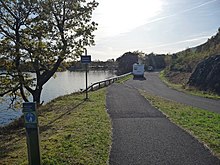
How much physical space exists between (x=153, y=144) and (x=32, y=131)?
11.1 ft

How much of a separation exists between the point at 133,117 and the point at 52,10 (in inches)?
353

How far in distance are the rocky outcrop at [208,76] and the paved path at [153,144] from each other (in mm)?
12267

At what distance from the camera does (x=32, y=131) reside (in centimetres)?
504

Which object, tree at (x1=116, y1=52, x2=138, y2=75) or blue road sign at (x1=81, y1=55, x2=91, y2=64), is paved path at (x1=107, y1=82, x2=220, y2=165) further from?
tree at (x1=116, y1=52, x2=138, y2=75)

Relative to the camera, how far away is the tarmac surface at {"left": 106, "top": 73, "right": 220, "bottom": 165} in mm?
5645

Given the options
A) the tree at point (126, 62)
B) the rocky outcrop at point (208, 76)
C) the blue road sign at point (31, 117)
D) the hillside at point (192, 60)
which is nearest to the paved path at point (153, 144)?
the blue road sign at point (31, 117)

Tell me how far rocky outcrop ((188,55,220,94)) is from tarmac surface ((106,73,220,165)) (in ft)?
40.3

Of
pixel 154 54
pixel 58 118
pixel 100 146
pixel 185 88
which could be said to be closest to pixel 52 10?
pixel 58 118

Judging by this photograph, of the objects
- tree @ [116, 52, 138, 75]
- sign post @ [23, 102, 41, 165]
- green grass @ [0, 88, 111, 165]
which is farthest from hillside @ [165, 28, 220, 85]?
tree @ [116, 52, 138, 75]

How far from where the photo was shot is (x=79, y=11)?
53.8 feet

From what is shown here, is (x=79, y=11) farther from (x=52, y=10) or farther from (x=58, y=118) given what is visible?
(x=58, y=118)

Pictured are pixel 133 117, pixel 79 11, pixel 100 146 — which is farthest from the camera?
pixel 79 11

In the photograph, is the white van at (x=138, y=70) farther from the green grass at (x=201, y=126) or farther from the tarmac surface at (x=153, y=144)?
the tarmac surface at (x=153, y=144)

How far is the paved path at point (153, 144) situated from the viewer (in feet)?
18.5
